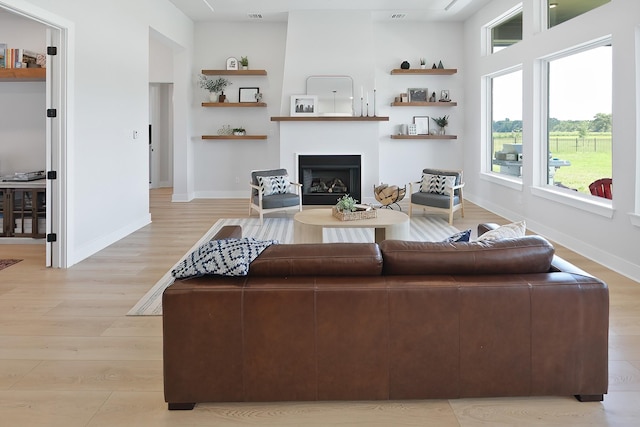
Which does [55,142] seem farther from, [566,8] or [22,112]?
[566,8]

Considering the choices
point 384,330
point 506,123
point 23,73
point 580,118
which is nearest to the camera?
point 384,330

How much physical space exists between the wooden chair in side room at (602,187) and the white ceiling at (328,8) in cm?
399

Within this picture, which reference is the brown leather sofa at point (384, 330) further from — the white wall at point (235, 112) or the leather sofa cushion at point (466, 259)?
the white wall at point (235, 112)

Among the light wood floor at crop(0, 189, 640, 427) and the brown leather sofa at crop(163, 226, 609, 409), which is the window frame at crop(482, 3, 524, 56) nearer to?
the light wood floor at crop(0, 189, 640, 427)

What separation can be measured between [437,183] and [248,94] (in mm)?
4089

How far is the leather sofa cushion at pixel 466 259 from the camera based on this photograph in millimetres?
2420

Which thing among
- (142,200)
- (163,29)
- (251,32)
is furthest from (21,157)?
(251,32)

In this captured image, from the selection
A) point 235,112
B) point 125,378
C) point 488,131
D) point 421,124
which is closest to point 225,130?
point 235,112

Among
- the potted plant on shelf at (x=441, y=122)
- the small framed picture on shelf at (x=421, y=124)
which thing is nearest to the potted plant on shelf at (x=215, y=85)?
the small framed picture on shelf at (x=421, y=124)

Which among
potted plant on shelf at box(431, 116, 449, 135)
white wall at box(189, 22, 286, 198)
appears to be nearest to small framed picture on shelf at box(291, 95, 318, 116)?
white wall at box(189, 22, 286, 198)

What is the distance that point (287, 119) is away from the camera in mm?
9164

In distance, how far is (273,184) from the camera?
783cm

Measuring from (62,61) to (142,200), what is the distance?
2607mm

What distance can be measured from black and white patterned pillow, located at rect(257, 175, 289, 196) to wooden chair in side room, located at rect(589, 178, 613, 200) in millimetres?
3991
